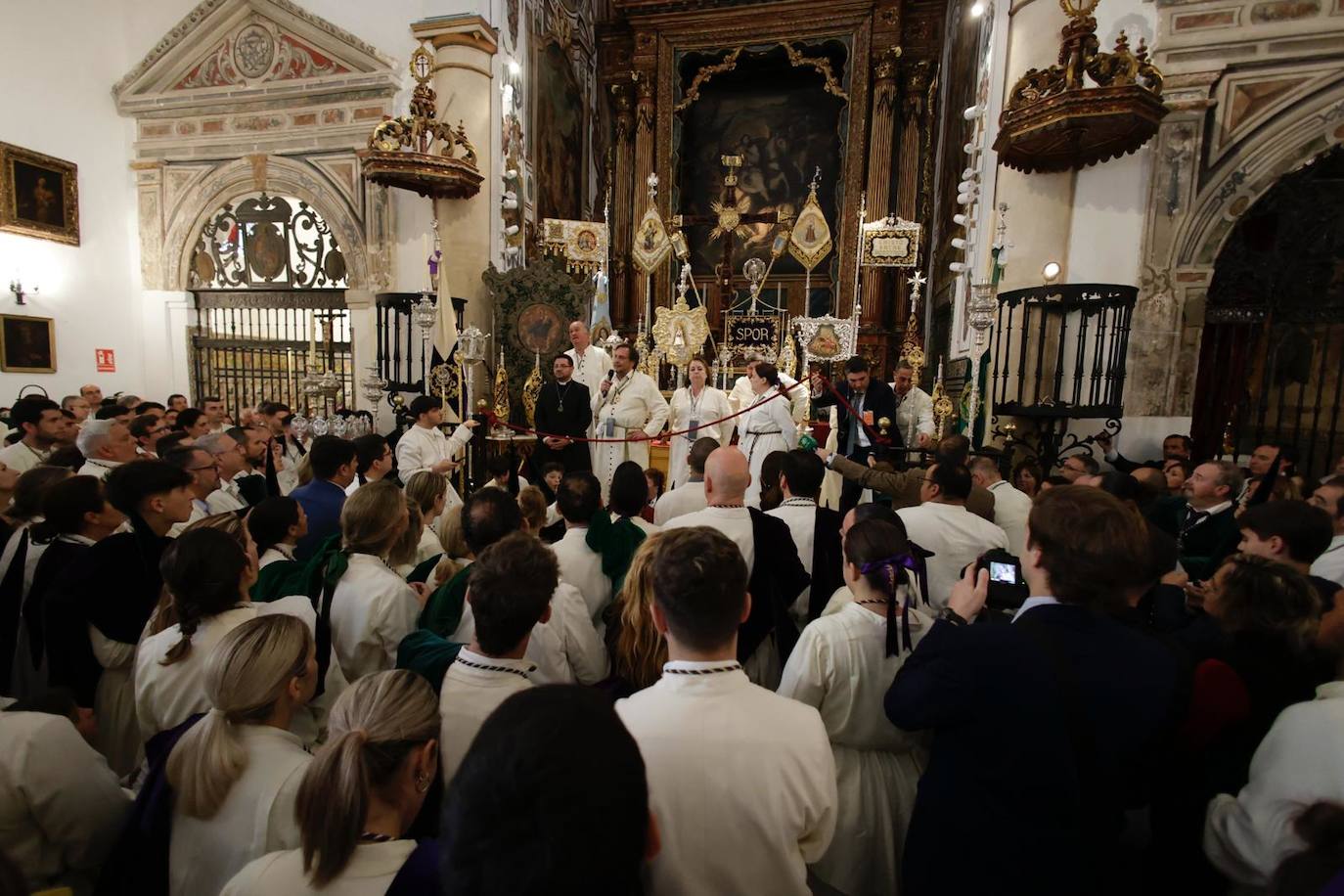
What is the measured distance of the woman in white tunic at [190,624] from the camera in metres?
1.93

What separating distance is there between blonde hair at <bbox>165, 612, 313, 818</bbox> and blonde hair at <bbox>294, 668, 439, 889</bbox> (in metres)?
0.27

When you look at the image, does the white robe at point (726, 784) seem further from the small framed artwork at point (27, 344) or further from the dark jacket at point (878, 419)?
the small framed artwork at point (27, 344)

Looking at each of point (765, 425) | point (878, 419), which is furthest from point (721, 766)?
point (878, 419)

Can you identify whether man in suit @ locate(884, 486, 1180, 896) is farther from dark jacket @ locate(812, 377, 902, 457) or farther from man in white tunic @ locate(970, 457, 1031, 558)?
dark jacket @ locate(812, 377, 902, 457)

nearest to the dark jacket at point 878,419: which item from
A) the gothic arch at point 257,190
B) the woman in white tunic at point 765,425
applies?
A: the woman in white tunic at point 765,425

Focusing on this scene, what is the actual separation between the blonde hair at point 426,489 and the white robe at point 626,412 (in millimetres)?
3968

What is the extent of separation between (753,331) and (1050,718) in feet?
40.8

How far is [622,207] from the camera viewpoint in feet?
47.3

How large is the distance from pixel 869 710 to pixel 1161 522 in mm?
3361

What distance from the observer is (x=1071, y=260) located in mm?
7055

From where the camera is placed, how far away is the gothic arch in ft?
34.1

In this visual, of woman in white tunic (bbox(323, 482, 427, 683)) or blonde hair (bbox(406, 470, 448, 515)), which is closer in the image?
woman in white tunic (bbox(323, 482, 427, 683))

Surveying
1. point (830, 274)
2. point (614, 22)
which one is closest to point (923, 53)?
point (830, 274)

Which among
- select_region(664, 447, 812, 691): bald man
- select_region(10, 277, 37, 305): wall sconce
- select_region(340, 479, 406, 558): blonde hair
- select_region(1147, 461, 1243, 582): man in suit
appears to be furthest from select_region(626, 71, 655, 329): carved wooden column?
select_region(340, 479, 406, 558): blonde hair
